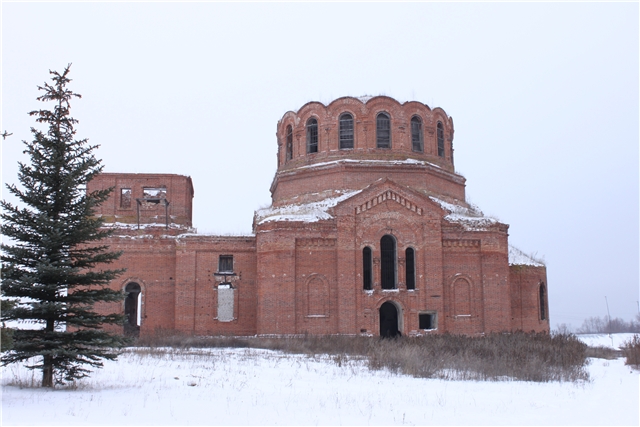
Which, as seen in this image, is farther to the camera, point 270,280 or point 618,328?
point 618,328

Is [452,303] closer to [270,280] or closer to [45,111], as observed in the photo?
[270,280]

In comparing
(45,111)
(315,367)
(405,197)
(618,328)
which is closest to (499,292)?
(405,197)

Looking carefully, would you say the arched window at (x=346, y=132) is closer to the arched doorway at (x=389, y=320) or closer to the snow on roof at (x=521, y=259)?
the arched doorway at (x=389, y=320)

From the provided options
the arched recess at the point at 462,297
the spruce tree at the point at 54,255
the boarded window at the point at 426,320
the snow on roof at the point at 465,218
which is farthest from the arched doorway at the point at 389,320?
the spruce tree at the point at 54,255

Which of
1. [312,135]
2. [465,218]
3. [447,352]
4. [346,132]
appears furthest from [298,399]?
[312,135]

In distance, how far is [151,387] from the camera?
12156mm

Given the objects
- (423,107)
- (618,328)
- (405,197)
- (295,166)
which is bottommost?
(618,328)

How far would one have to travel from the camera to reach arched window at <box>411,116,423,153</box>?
30.7m

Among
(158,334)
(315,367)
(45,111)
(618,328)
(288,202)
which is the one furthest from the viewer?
(618,328)

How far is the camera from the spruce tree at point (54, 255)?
1127 cm

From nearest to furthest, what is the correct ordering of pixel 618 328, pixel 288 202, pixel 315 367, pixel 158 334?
pixel 315 367 < pixel 158 334 < pixel 288 202 < pixel 618 328

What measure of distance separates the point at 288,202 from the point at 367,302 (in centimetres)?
620

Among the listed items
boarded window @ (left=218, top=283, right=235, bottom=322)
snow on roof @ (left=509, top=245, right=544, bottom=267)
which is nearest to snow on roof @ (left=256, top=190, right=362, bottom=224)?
boarded window @ (left=218, top=283, right=235, bottom=322)

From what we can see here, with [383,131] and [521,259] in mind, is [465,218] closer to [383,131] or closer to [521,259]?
[521,259]
